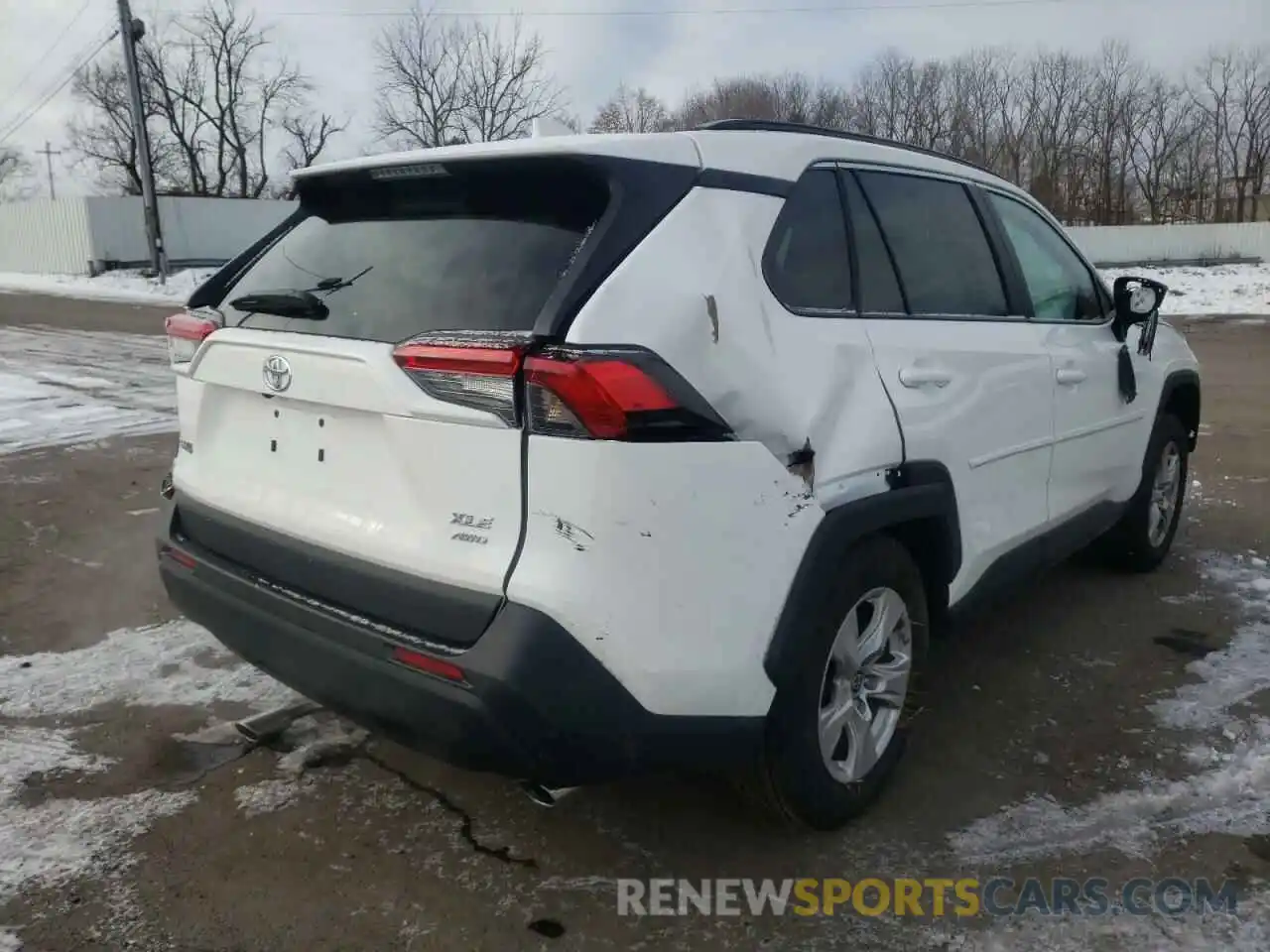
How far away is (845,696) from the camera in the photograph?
2.74 m

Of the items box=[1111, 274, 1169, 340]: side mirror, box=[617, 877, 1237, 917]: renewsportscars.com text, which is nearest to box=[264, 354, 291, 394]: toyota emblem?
box=[617, 877, 1237, 917]: renewsportscars.com text

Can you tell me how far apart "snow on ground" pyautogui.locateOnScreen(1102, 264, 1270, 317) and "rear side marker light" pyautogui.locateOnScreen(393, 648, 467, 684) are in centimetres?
2174

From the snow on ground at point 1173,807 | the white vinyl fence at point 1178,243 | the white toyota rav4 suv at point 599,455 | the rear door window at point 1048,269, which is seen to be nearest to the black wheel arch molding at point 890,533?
the white toyota rav4 suv at point 599,455

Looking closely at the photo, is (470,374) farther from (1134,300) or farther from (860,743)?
(1134,300)

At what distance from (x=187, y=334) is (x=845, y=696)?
216cm

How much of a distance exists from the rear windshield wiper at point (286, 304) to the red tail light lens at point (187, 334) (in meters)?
0.13

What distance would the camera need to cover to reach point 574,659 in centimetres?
209

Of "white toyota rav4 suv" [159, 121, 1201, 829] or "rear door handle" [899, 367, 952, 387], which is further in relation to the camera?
"rear door handle" [899, 367, 952, 387]

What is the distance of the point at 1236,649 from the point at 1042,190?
56078 millimetres

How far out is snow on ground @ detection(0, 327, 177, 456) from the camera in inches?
325

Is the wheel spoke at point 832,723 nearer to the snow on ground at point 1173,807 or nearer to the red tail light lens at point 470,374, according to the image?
the snow on ground at point 1173,807

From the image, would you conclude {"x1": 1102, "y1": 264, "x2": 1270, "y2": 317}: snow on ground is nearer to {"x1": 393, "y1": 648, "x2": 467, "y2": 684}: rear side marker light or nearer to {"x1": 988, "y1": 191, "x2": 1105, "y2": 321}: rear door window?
{"x1": 988, "y1": 191, "x2": 1105, "y2": 321}: rear door window

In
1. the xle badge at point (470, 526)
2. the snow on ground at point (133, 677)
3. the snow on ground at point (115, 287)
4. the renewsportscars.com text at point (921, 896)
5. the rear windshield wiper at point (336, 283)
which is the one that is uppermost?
the snow on ground at point (115, 287)

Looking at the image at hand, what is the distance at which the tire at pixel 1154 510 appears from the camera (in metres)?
4.79
